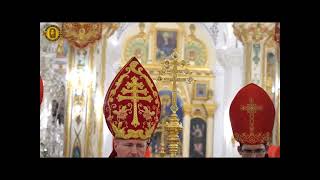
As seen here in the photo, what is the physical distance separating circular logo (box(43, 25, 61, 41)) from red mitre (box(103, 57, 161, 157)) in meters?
5.51

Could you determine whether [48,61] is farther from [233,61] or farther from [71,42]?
[233,61]

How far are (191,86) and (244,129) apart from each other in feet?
20.6

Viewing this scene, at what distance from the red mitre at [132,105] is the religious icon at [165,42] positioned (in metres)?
6.38

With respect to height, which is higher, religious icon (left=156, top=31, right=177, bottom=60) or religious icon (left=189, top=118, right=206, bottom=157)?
religious icon (left=156, top=31, right=177, bottom=60)

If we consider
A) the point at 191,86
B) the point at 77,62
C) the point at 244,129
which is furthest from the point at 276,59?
→ the point at 244,129

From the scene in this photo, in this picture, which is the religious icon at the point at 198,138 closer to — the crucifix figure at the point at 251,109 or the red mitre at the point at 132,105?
the crucifix figure at the point at 251,109

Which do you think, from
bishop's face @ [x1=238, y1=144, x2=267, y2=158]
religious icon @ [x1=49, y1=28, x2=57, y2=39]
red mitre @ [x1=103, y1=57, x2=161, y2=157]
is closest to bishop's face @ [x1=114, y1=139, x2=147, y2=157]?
red mitre @ [x1=103, y1=57, x2=161, y2=157]

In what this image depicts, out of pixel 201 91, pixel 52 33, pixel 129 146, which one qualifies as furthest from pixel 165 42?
pixel 129 146

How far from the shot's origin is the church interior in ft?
32.4

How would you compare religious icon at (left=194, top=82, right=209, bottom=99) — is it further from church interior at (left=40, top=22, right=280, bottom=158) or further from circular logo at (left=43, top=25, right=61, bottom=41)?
circular logo at (left=43, top=25, right=61, bottom=41)

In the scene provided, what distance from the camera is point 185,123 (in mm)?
10844

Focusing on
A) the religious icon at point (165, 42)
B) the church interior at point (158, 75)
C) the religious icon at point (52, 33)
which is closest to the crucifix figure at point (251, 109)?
the church interior at point (158, 75)

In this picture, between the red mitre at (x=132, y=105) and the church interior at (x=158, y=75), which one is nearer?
the red mitre at (x=132, y=105)

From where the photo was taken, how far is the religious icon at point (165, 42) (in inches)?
433
